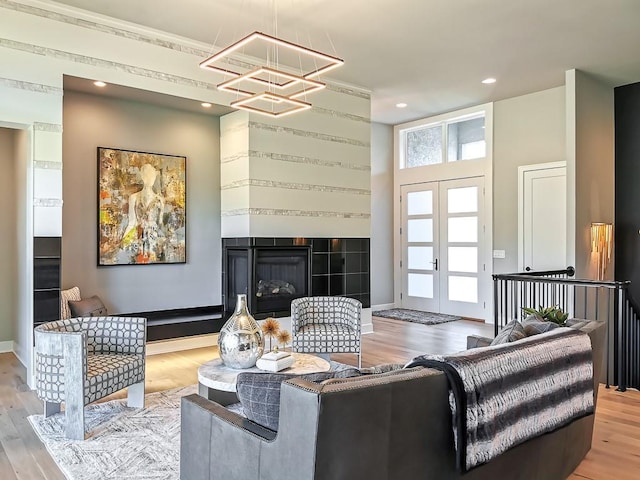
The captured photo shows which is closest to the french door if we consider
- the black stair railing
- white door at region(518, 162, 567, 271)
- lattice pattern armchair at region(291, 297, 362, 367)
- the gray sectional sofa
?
white door at region(518, 162, 567, 271)

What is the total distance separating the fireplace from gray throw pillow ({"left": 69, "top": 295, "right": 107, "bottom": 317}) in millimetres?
1587

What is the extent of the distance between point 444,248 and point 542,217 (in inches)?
70.6

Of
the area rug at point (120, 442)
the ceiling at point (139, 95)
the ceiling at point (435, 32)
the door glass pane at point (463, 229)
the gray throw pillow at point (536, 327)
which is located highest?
the ceiling at point (435, 32)

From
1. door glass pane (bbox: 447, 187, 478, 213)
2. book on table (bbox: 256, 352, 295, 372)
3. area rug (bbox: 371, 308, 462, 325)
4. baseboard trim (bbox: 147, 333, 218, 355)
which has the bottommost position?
area rug (bbox: 371, 308, 462, 325)

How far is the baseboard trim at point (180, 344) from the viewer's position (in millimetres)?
5543

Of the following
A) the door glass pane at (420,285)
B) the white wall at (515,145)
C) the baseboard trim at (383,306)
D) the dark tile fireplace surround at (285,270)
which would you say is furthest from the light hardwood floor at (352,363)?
the baseboard trim at (383,306)

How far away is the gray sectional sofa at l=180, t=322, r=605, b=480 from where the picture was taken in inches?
61.8

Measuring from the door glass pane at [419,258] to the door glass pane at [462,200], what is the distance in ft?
2.81

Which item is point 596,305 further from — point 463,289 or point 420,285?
point 420,285

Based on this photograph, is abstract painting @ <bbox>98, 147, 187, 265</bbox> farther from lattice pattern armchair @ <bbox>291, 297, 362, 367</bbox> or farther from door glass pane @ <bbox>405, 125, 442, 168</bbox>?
door glass pane @ <bbox>405, 125, 442, 168</bbox>

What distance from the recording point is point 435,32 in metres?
5.16

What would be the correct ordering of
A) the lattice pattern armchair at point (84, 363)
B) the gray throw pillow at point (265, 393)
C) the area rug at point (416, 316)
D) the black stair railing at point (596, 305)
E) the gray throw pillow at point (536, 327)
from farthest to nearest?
the area rug at point (416, 316) → the black stair railing at point (596, 305) → the lattice pattern armchair at point (84, 363) → the gray throw pillow at point (536, 327) → the gray throw pillow at point (265, 393)

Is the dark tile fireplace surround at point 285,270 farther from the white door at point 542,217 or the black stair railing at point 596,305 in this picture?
the white door at point 542,217

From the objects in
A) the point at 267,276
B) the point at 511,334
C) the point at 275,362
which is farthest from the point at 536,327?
the point at 267,276
